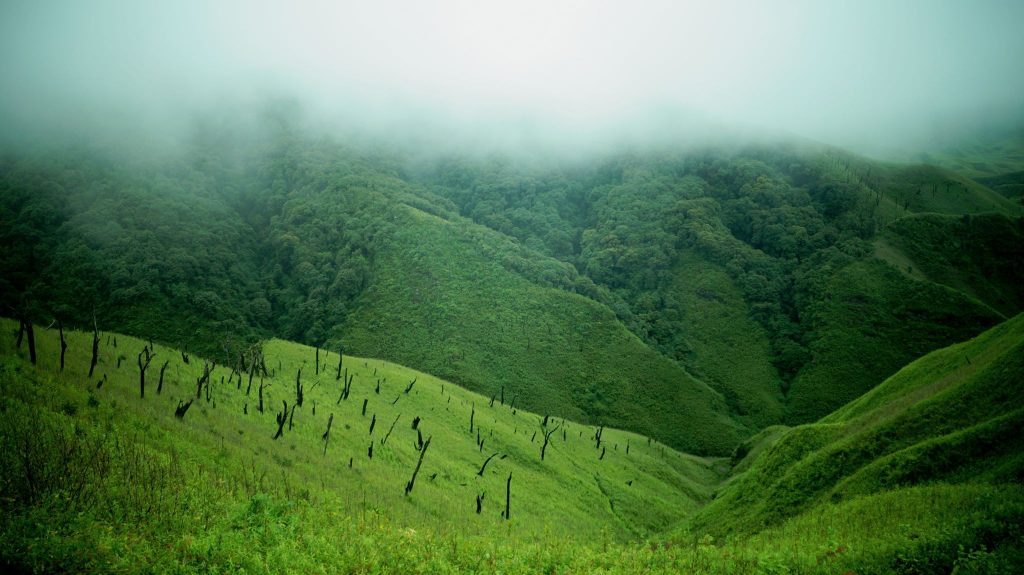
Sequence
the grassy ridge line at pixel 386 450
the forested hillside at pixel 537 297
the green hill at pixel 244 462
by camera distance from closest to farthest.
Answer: the green hill at pixel 244 462 < the grassy ridge line at pixel 386 450 < the forested hillside at pixel 537 297

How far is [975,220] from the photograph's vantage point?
621 ft

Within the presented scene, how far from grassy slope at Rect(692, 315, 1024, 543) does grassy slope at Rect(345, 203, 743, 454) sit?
8454 centimetres

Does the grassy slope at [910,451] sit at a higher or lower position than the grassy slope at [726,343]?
higher

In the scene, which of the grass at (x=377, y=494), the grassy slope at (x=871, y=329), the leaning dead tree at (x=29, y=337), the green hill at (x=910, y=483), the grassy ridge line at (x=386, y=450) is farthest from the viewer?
the grassy slope at (x=871, y=329)

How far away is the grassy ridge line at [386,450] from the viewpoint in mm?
23547

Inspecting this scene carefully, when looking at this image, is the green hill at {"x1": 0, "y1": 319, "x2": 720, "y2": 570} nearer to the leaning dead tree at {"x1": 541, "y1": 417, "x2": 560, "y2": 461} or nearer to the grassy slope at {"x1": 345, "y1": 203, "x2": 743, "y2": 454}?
the leaning dead tree at {"x1": 541, "y1": 417, "x2": 560, "y2": 461}

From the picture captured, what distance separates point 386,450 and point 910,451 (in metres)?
34.8

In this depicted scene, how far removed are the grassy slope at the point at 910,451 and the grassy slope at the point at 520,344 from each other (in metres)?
84.5

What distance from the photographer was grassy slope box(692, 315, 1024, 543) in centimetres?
2411

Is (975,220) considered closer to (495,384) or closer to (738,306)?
(738,306)

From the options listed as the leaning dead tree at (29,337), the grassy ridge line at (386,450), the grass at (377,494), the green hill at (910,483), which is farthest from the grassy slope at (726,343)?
the leaning dead tree at (29,337)

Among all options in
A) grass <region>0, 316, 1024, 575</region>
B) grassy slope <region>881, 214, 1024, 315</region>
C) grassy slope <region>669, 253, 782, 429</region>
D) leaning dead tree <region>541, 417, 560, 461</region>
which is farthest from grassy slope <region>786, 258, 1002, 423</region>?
grass <region>0, 316, 1024, 575</region>

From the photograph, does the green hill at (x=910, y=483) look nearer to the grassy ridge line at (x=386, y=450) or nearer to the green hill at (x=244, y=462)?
the green hill at (x=244, y=462)

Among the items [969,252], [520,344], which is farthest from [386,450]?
[969,252]
